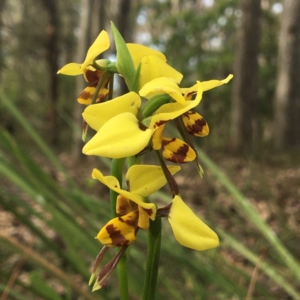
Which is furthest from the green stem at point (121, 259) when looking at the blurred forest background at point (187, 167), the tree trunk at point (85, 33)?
the tree trunk at point (85, 33)

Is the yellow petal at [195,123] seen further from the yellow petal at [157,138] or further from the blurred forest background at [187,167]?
the blurred forest background at [187,167]

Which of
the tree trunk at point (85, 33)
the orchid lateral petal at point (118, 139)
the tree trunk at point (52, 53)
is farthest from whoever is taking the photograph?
the tree trunk at point (52, 53)

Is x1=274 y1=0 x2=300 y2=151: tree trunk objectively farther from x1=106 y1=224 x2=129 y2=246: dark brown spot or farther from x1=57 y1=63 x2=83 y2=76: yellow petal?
x1=106 y1=224 x2=129 y2=246: dark brown spot

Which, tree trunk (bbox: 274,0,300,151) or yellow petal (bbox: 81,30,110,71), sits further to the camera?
tree trunk (bbox: 274,0,300,151)

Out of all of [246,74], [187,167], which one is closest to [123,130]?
[187,167]

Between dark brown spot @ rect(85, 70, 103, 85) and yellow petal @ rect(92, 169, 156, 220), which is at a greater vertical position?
dark brown spot @ rect(85, 70, 103, 85)

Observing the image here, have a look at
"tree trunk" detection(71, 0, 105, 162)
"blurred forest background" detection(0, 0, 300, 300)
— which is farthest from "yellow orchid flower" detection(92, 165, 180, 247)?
"tree trunk" detection(71, 0, 105, 162)

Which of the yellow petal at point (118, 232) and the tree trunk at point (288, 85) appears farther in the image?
the tree trunk at point (288, 85)
